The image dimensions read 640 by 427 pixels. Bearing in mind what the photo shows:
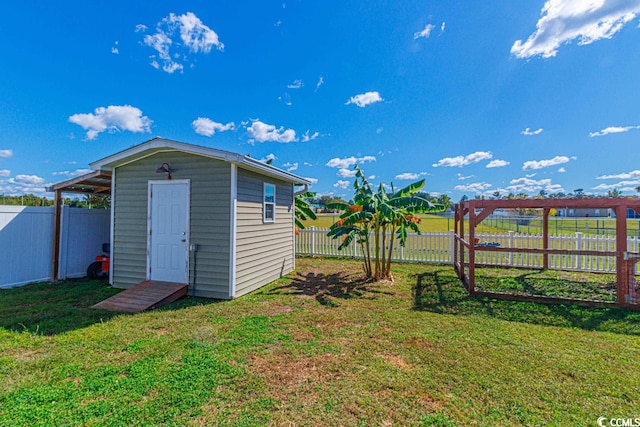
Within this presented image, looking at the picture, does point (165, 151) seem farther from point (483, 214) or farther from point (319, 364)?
point (483, 214)

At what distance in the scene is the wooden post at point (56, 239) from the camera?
6836mm

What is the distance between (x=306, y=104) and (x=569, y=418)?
557 inches

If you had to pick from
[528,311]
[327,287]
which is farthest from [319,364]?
[528,311]

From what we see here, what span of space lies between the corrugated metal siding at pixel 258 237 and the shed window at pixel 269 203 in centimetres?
15

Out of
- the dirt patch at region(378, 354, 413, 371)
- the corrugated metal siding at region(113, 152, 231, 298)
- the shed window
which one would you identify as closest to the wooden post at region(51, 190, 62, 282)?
the corrugated metal siding at region(113, 152, 231, 298)

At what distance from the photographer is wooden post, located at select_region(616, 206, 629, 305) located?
4711mm

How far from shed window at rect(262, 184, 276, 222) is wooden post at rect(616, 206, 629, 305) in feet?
23.9

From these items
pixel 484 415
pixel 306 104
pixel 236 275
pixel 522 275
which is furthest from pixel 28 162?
pixel 522 275

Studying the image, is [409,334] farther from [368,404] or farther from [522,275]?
[522,275]

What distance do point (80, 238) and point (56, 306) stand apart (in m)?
3.38

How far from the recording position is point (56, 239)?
6.90 meters

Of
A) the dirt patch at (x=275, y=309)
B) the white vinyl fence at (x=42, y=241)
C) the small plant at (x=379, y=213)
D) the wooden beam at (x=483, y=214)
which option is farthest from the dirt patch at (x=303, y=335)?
the white vinyl fence at (x=42, y=241)

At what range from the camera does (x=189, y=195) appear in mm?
5766

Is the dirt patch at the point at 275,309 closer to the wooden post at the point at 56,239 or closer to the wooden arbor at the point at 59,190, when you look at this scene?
the wooden arbor at the point at 59,190
